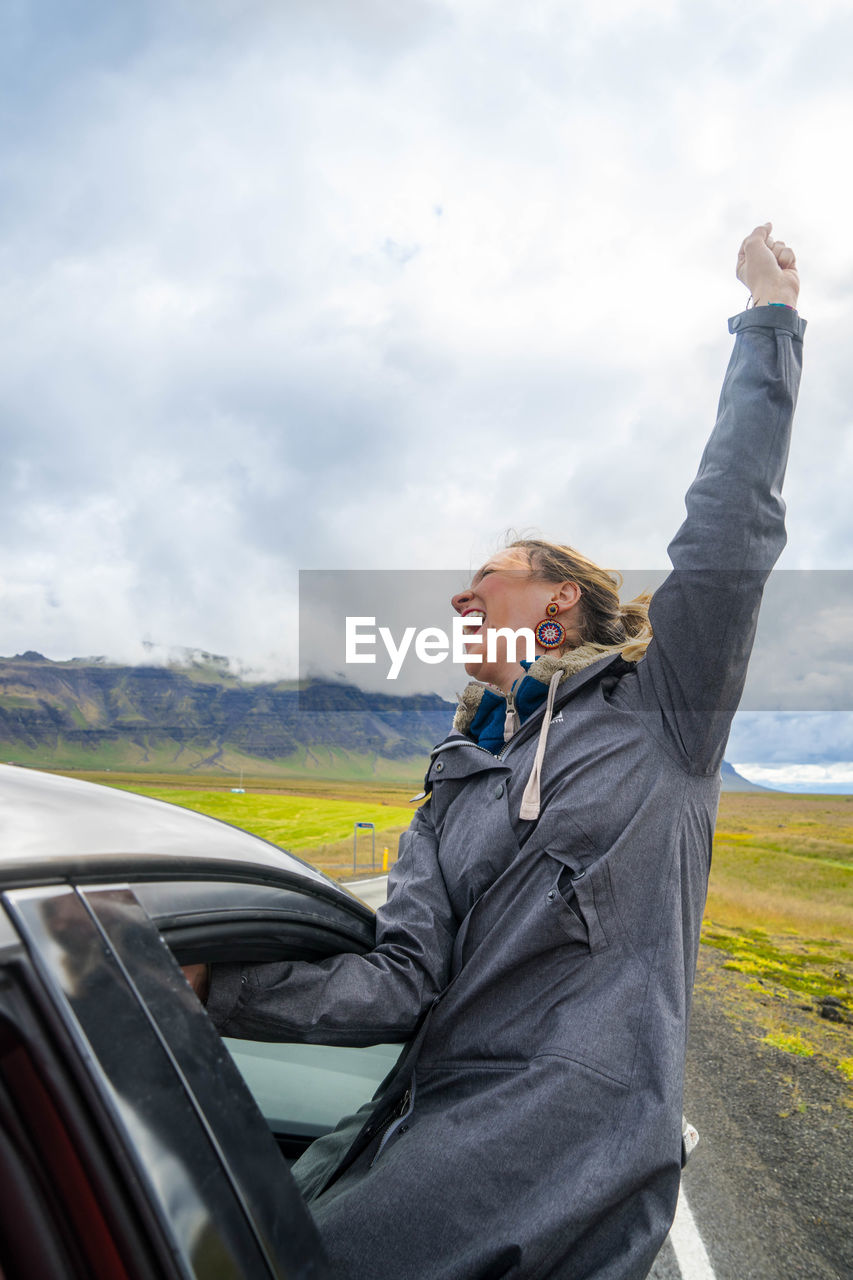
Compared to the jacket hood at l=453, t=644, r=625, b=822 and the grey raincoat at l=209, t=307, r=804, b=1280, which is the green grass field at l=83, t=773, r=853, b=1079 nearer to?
the grey raincoat at l=209, t=307, r=804, b=1280

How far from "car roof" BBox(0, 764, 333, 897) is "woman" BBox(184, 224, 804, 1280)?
254 millimetres

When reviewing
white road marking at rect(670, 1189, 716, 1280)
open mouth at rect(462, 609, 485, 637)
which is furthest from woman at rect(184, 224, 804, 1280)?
white road marking at rect(670, 1189, 716, 1280)

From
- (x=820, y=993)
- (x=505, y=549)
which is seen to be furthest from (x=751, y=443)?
(x=820, y=993)

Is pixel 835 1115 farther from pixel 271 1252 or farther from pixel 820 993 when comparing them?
pixel 271 1252

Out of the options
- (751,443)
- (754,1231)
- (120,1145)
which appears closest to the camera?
(120,1145)

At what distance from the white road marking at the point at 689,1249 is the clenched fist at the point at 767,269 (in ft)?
10.6

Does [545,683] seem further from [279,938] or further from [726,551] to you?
[279,938]

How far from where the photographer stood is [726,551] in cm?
161

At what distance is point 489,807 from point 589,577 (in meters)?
0.90

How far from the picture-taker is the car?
72 cm

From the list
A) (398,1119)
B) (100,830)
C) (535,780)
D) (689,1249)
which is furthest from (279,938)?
(689,1249)

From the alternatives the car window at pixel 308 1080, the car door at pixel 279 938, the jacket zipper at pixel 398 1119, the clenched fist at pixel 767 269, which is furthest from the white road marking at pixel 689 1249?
the clenched fist at pixel 767 269

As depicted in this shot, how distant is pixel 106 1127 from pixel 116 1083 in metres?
0.04

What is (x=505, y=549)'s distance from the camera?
242 cm
